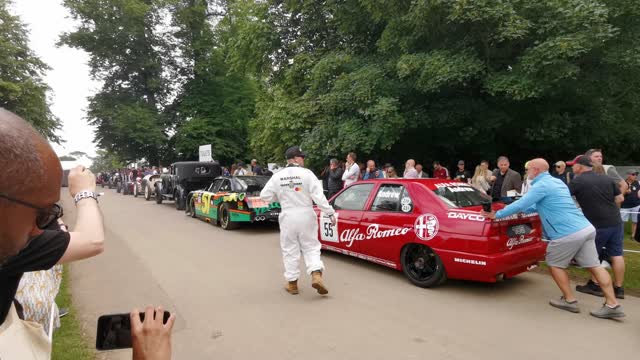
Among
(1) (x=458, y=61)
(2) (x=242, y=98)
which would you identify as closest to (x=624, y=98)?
(1) (x=458, y=61)

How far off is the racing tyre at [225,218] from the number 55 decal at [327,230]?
3945mm

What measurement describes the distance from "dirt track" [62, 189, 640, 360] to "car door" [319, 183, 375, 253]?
375 mm

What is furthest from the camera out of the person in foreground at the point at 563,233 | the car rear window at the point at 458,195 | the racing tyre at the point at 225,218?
the racing tyre at the point at 225,218

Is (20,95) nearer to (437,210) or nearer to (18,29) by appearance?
(18,29)

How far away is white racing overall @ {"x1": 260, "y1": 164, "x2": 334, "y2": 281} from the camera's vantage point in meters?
5.25

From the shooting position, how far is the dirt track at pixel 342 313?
363cm

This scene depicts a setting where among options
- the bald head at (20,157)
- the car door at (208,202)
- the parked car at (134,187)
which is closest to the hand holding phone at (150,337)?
the bald head at (20,157)

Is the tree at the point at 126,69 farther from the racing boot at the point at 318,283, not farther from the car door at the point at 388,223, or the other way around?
the racing boot at the point at 318,283

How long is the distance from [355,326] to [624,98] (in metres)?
12.9

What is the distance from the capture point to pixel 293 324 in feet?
13.8

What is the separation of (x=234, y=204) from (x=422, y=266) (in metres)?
5.91

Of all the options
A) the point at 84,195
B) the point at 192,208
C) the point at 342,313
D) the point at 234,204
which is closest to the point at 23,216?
the point at 84,195

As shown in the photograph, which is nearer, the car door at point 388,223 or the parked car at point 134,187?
the car door at point 388,223

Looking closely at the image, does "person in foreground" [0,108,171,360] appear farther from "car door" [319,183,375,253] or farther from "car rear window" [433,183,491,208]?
"car door" [319,183,375,253]
